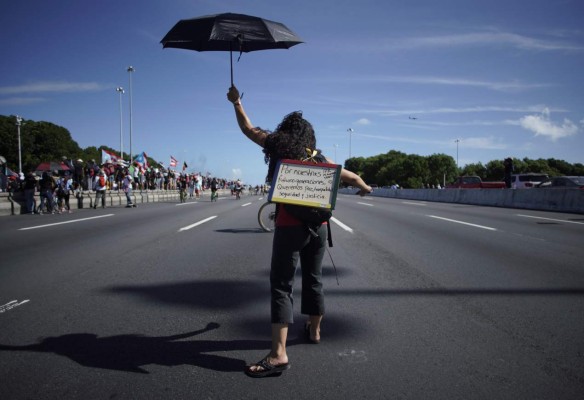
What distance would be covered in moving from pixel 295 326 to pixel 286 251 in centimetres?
113

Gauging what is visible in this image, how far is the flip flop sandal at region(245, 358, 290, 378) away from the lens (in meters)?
2.66

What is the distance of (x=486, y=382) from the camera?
2.54 metres

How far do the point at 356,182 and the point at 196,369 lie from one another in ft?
6.25

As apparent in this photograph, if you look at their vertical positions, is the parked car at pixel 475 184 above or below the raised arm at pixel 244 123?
below

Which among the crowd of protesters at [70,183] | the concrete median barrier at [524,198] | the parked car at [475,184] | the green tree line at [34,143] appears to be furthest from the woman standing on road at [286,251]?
the green tree line at [34,143]

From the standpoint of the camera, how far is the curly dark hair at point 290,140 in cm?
303

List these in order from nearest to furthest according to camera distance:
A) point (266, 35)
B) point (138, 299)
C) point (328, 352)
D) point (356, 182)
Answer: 1. point (328, 352)
2. point (356, 182)
3. point (266, 35)
4. point (138, 299)

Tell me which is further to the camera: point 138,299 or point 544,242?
point 544,242

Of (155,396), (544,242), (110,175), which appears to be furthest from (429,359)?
(110,175)

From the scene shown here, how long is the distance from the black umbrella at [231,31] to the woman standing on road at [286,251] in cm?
91

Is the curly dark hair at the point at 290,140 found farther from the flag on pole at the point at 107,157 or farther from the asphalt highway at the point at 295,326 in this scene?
the flag on pole at the point at 107,157

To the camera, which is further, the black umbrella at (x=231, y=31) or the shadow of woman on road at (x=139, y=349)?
the black umbrella at (x=231, y=31)

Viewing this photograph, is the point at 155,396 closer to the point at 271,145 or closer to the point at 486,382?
the point at 271,145

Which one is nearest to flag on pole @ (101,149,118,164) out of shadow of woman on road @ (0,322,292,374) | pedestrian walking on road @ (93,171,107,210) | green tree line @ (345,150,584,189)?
pedestrian walking on road @ (93,171,107,210)
